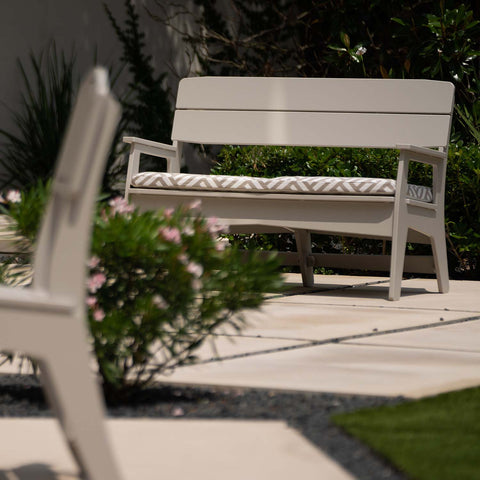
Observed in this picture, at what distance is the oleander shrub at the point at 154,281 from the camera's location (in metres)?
1.80

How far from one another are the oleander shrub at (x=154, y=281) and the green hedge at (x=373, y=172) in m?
3.38

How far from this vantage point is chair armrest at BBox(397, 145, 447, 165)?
389 centimetres

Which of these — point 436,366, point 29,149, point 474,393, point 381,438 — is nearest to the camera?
point 381,438

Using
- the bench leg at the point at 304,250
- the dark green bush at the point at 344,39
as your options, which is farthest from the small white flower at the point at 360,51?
the bench leg at the point at 304,250

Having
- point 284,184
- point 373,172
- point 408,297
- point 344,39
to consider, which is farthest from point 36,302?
point 344,39

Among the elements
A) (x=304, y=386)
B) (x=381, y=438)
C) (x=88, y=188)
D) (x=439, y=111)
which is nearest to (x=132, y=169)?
(x=439, y=111)

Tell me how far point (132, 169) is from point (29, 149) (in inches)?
78.3

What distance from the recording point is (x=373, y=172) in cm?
535

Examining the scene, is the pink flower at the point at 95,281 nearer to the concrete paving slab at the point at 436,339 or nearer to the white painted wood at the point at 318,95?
the concrete paving slab at the point at 436,339

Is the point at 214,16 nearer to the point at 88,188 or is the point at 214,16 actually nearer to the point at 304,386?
the point at 304,386

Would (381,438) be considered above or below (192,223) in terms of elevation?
below

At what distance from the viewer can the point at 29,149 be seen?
19.9 ft

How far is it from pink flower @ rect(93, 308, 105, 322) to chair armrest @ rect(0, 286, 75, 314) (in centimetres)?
68

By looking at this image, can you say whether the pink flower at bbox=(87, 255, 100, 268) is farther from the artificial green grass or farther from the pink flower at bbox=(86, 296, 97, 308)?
the artificial green grass
